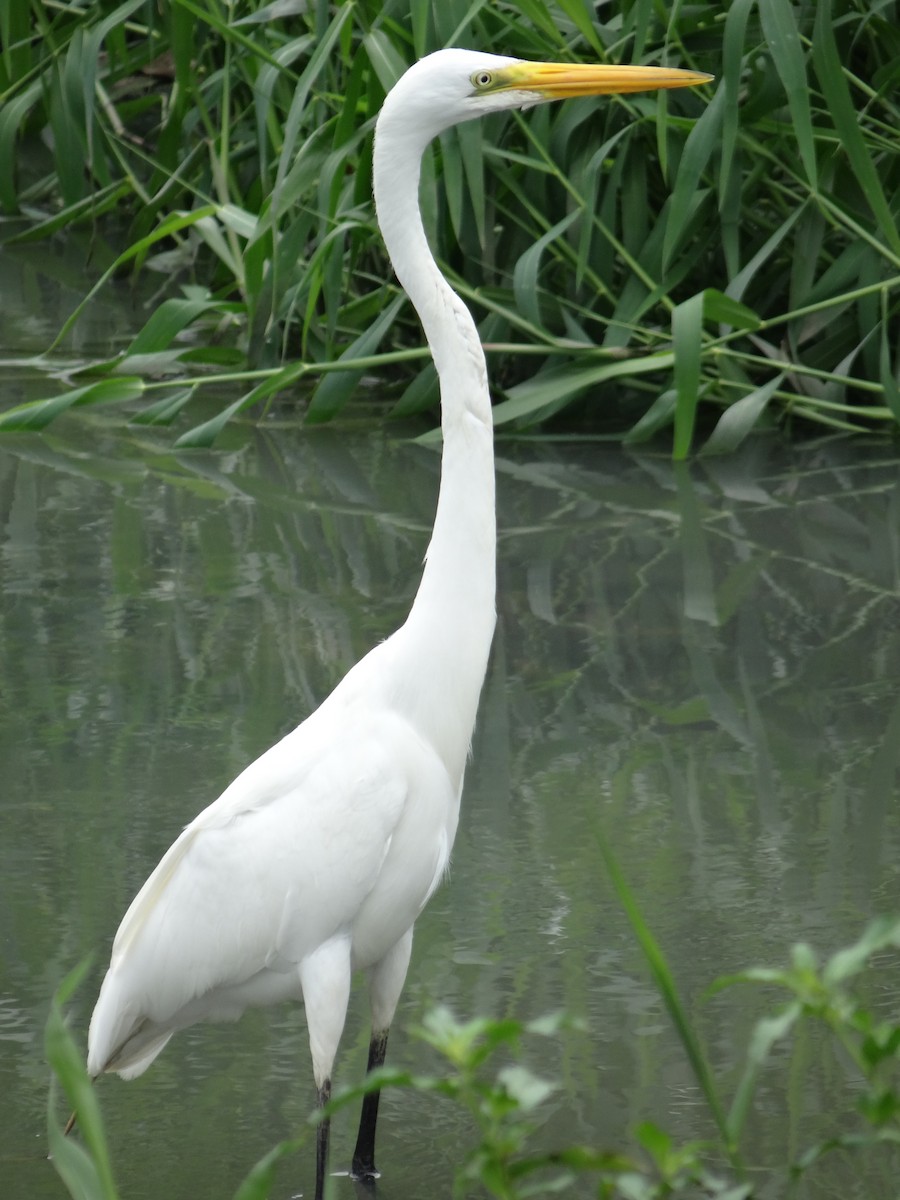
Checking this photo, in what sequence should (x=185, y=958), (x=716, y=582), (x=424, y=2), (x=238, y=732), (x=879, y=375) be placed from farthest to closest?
(x=879, y=375)
(x=424, y=2)
(x=716, y=582)
(x=238, y=732)
(x=185, y=958)

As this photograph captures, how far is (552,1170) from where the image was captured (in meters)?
2.17

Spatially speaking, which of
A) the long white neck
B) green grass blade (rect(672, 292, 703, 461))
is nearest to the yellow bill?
the long white neck

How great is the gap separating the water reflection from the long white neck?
12.8 inches

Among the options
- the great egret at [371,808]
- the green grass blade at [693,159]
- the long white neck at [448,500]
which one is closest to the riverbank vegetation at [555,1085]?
the great egret at [371,808]

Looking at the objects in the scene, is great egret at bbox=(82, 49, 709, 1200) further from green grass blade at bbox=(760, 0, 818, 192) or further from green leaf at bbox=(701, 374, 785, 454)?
green leaf at bbox=(701, 374, 785, 454)

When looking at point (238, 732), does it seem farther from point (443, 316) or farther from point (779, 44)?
point (779, 44)

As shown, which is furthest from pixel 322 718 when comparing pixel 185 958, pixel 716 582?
pixel 716 582

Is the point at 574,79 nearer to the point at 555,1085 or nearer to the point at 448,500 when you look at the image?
the point at 448,500

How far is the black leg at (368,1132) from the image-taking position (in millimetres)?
2123

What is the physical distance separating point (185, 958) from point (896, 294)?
12.5 ft

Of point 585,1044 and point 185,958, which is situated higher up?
point 185,958

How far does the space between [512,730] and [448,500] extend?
140 cm

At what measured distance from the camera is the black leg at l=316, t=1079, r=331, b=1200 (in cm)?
203

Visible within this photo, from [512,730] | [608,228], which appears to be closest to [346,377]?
Result: [608,228]
